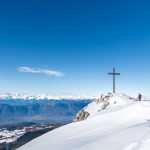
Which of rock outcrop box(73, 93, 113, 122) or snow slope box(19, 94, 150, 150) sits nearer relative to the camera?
snow slope box(19, 94, 150, 150)

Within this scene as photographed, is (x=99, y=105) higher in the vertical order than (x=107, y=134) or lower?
higher

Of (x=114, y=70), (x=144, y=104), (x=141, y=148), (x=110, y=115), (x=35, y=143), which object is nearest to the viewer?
(x=141, y=148)

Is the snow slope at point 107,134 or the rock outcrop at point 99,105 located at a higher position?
the rock outcrop at point 99,105

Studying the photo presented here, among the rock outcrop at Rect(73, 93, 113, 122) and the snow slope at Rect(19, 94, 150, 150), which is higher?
the rock outcrop at Rect(73, 93, 113, 122)

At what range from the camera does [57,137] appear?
996 inches

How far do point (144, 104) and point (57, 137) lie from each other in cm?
1390

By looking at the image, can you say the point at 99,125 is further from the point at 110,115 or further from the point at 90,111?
the point at 90,111

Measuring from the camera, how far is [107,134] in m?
22.4

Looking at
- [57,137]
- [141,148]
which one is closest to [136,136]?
[141,148]

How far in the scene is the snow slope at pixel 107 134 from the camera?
61.7 feet

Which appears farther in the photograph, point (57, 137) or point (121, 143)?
point (57, 137)

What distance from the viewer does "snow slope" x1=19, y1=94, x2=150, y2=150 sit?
18.8 meters

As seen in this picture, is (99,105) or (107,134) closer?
(107,134)

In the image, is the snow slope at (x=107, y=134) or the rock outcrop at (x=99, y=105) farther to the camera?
the rock outcrop at (x=99, y=105)
